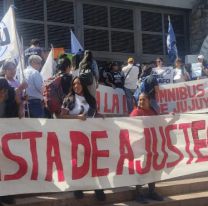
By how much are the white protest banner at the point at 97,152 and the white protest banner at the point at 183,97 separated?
3303 mm

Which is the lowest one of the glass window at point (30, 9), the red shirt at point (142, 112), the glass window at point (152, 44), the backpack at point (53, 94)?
the red shirt at point (142, 112)

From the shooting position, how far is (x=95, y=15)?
593 inches

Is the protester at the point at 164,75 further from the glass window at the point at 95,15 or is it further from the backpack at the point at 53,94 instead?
the backpack at the point at 53,94

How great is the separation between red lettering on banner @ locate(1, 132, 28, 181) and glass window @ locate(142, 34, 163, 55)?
35.4ft

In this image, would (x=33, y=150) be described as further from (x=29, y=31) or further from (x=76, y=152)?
(x=29, y=31)

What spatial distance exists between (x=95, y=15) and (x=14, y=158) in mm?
9784

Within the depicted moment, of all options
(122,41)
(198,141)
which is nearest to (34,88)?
(198,141)

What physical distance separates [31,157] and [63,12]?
8.92 meters

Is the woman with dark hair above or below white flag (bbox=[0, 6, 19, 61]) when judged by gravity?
below

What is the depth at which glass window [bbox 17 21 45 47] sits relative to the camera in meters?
13.4

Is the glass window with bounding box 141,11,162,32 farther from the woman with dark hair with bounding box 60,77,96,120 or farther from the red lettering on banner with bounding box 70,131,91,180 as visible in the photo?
the red lettering on banner with bounding box 70,131,91,180

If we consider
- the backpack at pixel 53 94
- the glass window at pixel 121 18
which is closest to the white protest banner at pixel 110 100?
the backpack at pixel 53 94

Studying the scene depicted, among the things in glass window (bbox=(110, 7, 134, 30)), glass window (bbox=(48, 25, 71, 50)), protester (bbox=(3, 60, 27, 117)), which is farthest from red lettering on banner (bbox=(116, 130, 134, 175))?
glass window (bbox=(110, 7, 134, 30))

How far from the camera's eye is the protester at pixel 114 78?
1102 cm
